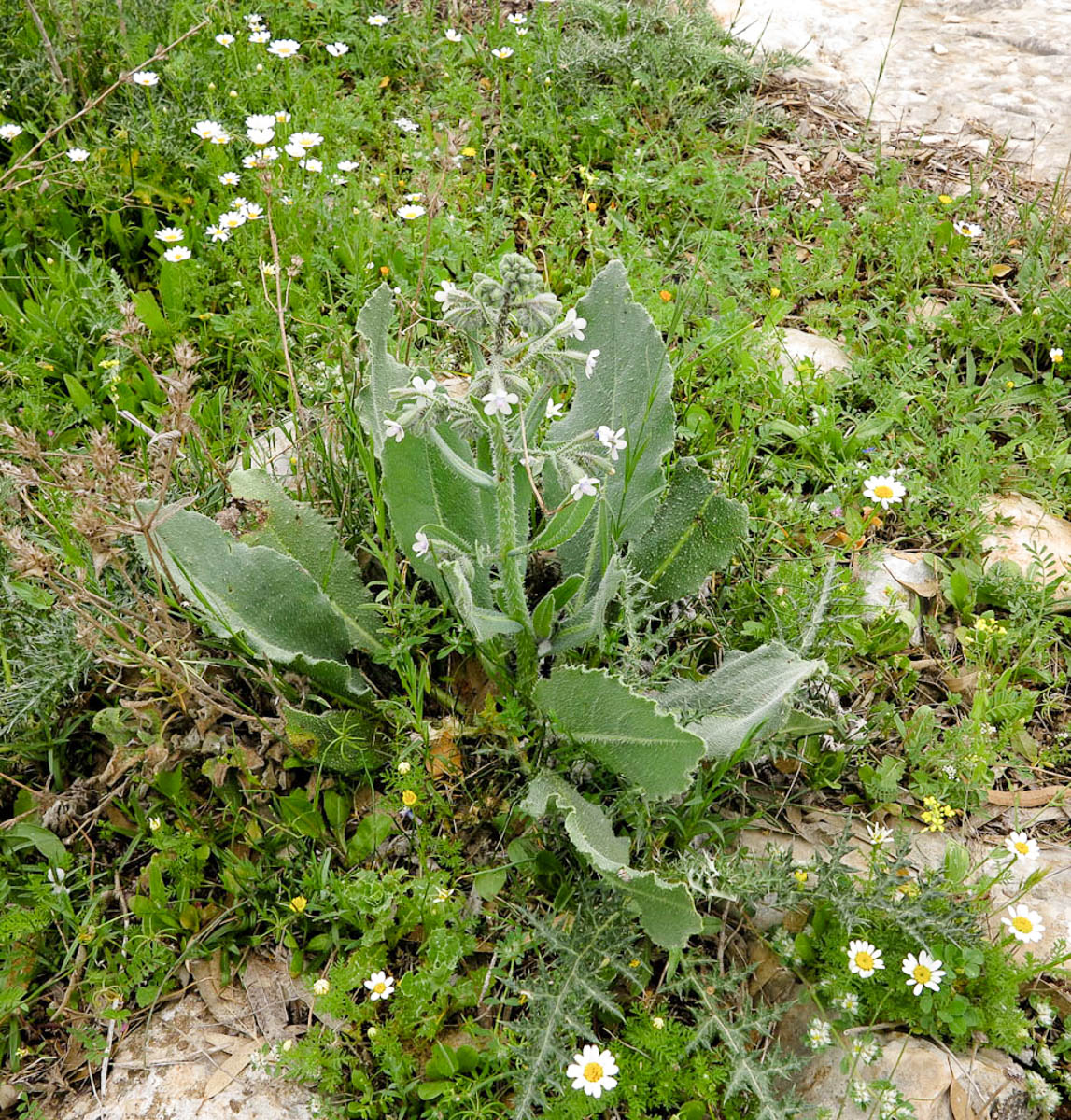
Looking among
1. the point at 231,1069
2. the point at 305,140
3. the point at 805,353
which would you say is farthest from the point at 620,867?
the point at 305,140

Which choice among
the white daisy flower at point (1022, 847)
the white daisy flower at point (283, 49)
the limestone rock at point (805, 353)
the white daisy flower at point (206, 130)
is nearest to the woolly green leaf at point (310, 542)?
Result: the white daisy flower at point (1022, 847)

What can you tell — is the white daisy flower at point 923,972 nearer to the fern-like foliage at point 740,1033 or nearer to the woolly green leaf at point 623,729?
the fern-like foliage at point 740,1033

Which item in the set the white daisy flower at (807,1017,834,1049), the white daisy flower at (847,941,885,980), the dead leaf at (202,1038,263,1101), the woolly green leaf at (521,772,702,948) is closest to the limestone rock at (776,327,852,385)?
the woolly green leaf at (521,772,702,948)

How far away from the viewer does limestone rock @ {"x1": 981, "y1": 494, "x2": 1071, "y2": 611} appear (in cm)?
294

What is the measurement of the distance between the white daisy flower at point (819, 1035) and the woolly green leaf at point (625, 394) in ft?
3.85

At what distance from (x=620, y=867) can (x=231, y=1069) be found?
3.28 ft

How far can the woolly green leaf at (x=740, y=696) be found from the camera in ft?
6.98

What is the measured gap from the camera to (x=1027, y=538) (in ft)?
10.2

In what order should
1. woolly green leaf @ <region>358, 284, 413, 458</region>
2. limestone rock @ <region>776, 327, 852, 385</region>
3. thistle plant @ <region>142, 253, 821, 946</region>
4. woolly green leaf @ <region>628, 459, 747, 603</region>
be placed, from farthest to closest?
limestone rock @ <region>776, 327, 852, 385</region> → woolly green leaf @ <region>628, 459, 747, 603</region> → woolly green leaf @ <region>358, 284, 413, 458</region> → thistle plant @ <region>142, 253, 821, 946</region>

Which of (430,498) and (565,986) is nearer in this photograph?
(565,986)

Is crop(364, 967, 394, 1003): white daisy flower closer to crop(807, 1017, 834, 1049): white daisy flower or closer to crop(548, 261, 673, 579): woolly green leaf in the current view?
crop(807, 1017, 834, 1049): white daisy flower

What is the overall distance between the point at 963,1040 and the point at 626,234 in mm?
3035

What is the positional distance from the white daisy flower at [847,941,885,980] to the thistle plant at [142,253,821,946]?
0.37 m

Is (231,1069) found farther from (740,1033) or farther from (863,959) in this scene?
(863,959)
